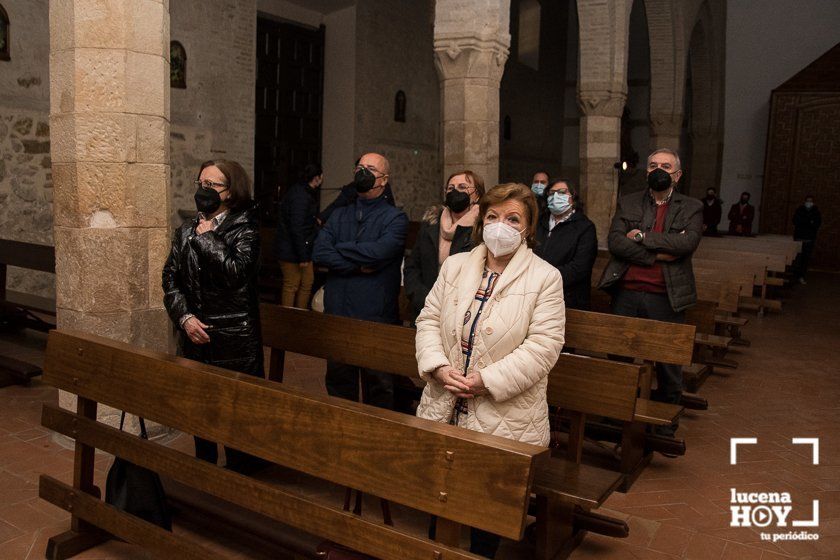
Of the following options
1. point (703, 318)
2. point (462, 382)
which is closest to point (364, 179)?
point (462, 382)

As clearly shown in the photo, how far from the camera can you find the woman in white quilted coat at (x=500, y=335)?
2955 mm

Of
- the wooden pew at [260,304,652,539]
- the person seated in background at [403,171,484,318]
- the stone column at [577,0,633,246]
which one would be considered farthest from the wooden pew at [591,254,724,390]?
the stone column at [577,0,633,246]

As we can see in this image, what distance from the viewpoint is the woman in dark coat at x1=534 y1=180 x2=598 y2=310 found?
532cm

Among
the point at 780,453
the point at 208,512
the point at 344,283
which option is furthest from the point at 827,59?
the point at 208,512

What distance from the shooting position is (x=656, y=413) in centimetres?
443

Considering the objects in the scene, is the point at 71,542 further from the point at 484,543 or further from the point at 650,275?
the point at 650,275

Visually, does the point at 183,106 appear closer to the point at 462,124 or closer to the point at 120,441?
the point at 462,124

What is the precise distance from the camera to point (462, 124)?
7945 mm

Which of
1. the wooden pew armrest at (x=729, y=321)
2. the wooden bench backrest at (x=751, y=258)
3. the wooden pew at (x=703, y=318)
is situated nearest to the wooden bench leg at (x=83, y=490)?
the wooden pew at (x=703, y=318)

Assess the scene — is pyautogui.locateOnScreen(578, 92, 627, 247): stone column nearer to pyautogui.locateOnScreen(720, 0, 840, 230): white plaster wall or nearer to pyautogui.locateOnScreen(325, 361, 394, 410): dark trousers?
pyautogui.locateOnScreen(325, 361, 394, 410): dark trousers

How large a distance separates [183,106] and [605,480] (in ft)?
30.9

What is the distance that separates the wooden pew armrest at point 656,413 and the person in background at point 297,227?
425 cm

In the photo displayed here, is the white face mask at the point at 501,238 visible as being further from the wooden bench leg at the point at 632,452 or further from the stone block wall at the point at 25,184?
the stone block wall at the point at 25,184

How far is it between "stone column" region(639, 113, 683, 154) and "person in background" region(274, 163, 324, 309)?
1104 cm
